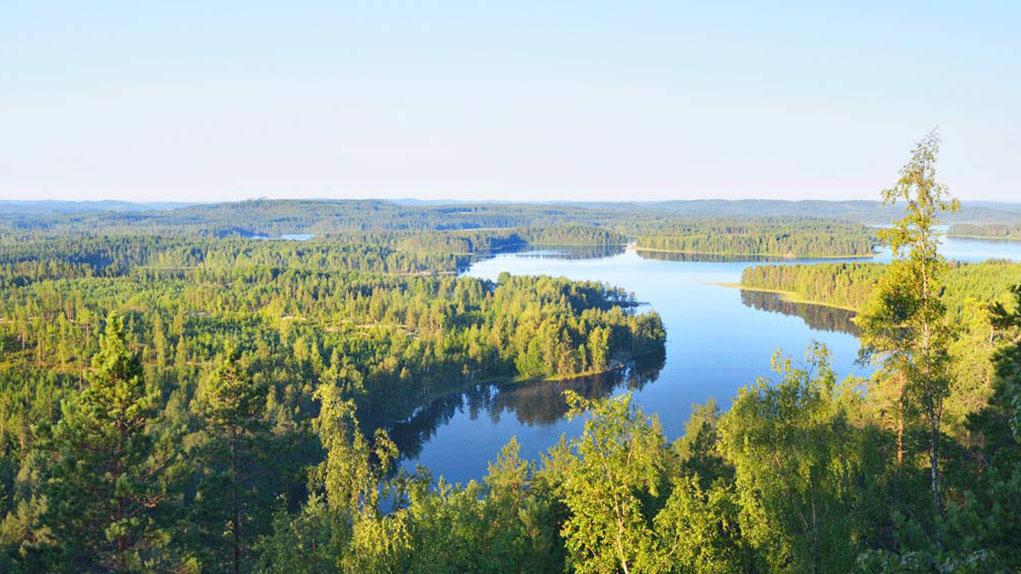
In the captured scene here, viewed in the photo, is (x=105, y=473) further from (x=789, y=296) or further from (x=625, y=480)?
(x=789, y=296)

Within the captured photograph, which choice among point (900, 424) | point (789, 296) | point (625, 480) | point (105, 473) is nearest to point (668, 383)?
point (900, 424)

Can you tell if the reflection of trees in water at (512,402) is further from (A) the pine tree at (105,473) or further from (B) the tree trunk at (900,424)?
(B) the tree trunk at (900,424)

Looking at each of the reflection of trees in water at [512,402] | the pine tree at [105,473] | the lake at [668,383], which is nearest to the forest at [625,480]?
the pine tree at [105,473]

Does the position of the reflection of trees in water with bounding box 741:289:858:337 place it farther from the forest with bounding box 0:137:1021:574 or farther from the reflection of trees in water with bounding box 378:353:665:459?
the forest with bounding box 0:137:1021:574

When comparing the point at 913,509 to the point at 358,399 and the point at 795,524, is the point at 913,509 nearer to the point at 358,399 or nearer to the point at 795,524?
the point at 795,524

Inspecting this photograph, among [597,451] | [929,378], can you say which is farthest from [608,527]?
[929,378]
